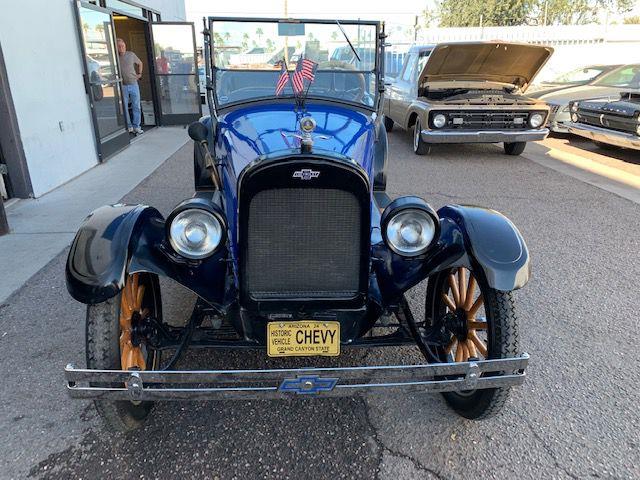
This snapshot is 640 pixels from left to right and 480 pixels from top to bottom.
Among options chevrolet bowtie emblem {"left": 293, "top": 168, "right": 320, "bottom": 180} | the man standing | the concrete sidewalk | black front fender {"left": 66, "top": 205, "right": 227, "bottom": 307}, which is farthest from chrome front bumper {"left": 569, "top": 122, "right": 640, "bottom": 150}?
the man standing

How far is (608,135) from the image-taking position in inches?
320

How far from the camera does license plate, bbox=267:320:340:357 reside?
2219mm

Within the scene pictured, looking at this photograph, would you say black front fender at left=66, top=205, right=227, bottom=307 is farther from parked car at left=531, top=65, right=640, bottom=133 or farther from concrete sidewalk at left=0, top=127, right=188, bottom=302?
parked car at left=531, top=65, right=640, bottom=133

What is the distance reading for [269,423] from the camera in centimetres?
243

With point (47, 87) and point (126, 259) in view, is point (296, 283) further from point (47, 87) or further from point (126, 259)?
point (47, 87)

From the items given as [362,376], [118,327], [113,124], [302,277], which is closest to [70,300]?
[118,327]

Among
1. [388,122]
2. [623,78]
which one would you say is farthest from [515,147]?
[623,78]

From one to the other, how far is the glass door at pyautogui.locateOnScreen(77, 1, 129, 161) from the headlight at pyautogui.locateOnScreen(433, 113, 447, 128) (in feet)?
17.7

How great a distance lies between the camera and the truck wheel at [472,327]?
7.32ft

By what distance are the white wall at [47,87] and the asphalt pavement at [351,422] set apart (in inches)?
118

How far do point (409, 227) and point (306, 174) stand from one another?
0.57 meters

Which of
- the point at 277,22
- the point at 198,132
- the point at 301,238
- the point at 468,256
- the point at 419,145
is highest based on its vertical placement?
the point at 277,22

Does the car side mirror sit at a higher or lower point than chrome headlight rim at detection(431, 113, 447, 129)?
higher

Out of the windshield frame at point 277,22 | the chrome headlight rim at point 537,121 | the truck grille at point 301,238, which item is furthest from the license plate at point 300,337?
the chrome headlight rim at point 537,121
